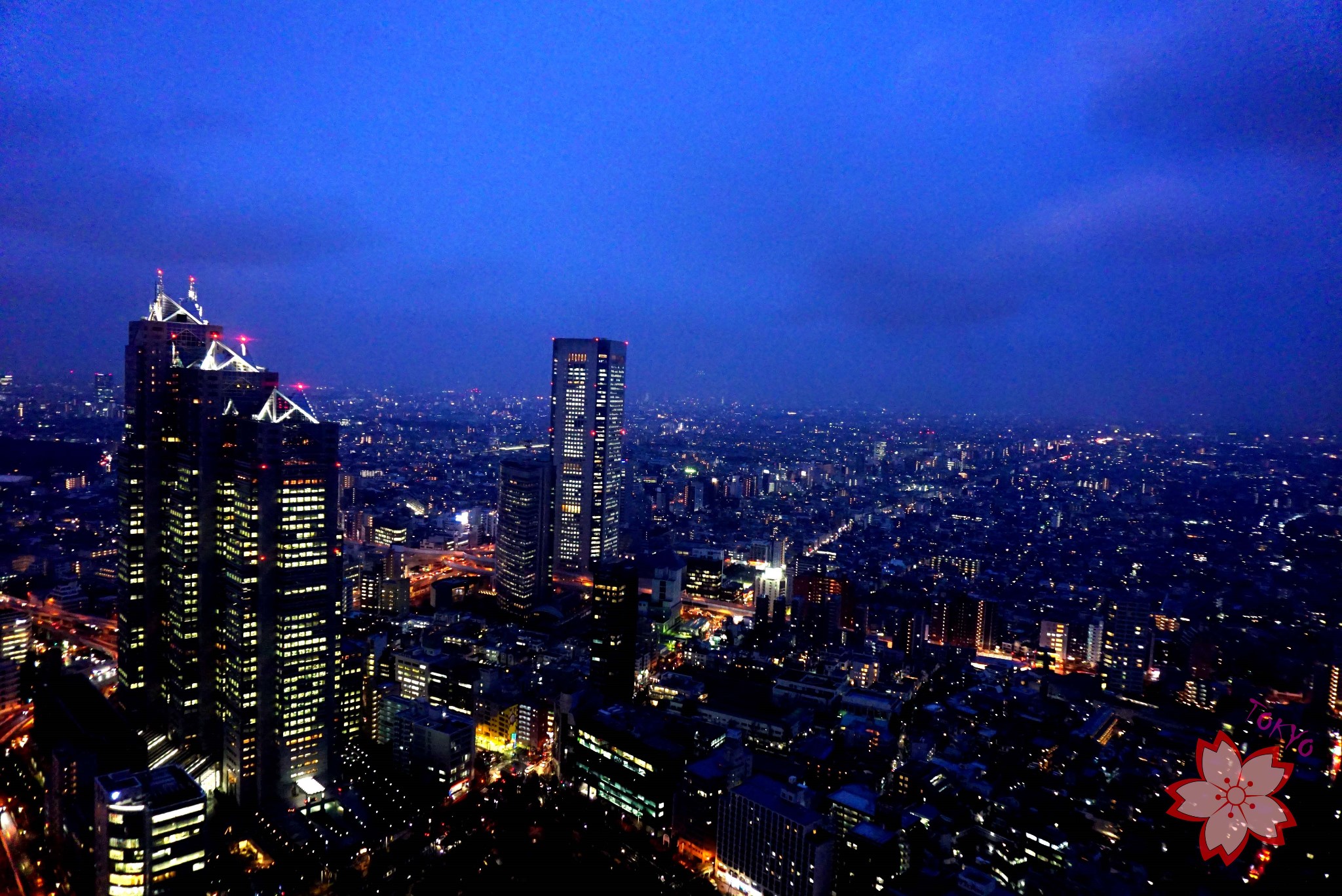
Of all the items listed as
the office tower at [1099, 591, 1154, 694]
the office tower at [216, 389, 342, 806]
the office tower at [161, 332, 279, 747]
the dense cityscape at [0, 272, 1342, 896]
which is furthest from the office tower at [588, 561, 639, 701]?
the office tower at [1099, 591, 1154, 694]

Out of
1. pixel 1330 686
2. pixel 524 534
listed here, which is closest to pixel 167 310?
pixel 524 534

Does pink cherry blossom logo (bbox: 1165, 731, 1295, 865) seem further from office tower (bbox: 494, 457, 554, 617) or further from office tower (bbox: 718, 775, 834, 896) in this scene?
office tower (bbox: 494, 457, 554, 617)

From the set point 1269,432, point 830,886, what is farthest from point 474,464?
point 1269,432

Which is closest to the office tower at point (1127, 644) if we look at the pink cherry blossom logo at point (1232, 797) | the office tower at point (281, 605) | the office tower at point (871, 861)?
the office tower at point (871, 861)

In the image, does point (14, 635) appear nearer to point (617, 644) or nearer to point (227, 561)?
point (227, 561)

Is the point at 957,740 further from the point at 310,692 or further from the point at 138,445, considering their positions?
the point at 138,445

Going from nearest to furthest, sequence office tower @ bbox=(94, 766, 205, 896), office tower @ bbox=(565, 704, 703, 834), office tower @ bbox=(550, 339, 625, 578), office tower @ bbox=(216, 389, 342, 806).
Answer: office tower @ bbox=(94, 766, 205, 896), office tower @ bbox=(216, 389, 342, 806), office tower @ bbox=(565, 704, 703, 834), office tower @ bbox=(550, 339, 625, 578)

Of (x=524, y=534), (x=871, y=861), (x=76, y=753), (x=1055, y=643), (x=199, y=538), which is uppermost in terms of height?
(x=199, y=538)
